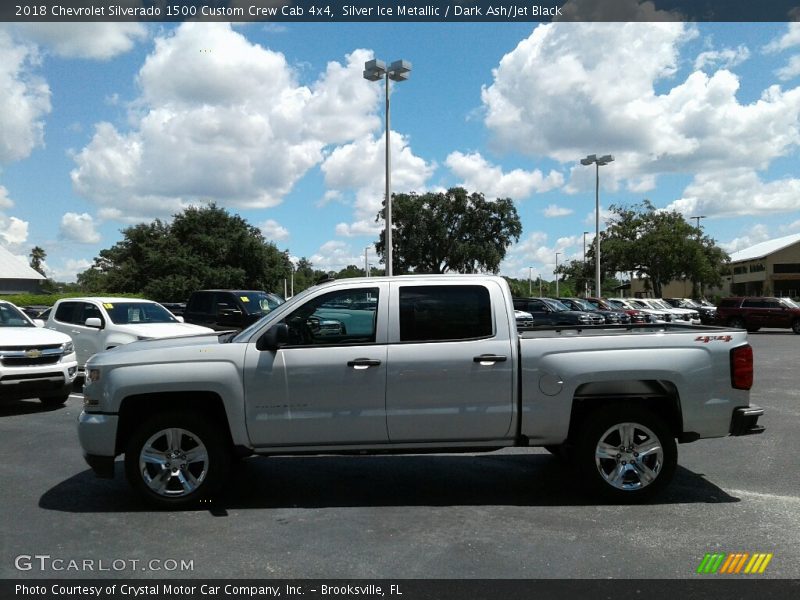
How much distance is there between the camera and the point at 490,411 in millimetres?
5594

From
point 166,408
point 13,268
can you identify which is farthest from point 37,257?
point 166,408

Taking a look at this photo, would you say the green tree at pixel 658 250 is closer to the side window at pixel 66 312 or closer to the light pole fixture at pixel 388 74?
the light pole fixture at pixel 388 74

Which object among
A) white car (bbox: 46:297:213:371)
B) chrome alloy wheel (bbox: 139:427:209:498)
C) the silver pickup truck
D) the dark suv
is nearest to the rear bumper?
the silver pickup truck

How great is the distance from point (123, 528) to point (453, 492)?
267cm

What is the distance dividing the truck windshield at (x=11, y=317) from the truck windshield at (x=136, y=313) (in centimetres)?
138

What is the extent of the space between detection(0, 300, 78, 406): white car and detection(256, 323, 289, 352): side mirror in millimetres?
6479

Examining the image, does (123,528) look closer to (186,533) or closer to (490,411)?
(186,533)

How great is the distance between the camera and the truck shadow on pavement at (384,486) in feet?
19.0

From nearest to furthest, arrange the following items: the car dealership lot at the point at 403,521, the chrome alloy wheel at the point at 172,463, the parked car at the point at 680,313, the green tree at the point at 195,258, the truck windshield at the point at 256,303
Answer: the car dealership lot at the point at 403,521
the chrome alloy wheel at the point at 172,463
the truck windshield at the point at 256,303
the parked car at the point at 680,313
the green tree at the point at 195,258

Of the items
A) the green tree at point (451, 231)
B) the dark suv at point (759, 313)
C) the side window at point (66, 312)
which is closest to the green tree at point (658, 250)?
the green tree at point (451, 231)

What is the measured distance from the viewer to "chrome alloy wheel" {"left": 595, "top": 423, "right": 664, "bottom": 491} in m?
5.67

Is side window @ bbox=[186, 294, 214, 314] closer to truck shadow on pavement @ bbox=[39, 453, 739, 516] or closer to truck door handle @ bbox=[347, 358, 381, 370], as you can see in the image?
truck shadow on pavement @ bbox=[39, 453, 739, 516]

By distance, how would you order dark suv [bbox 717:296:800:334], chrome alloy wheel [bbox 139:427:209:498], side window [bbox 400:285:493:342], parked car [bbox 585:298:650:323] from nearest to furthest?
chrome alloy wheel [bbox 139:427:209:498], side window [bbox 400:285:493:342], parked car [bbox 585:298:650:323], dark suv [bbox 717:296:800:334]
